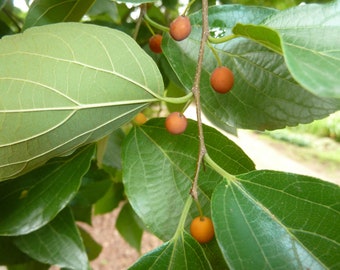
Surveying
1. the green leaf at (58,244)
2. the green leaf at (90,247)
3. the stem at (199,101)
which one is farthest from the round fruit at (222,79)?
Answer: the green leaf at (90,247)

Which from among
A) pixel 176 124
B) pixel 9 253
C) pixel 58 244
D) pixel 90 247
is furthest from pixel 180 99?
pixel 90 247

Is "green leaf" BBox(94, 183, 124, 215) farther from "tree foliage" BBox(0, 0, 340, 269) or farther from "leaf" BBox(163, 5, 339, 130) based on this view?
"leaf" BBox(163, 5, 339, 130)

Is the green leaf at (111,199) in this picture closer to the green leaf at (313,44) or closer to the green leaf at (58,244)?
the green leaf at (58,244)

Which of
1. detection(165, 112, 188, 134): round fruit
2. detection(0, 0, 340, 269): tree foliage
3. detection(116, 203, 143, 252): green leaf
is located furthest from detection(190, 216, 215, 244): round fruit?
detection(116, 203, 143, 252): green leaf

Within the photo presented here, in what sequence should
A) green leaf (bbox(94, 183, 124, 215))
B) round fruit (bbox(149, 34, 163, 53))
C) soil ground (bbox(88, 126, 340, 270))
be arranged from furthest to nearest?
soil ground (bbox(88, 126, 340, 270))
green leaf (bbox(94, 183, 124, 215))
round fruit (bbox(149, 34, 163, 53))

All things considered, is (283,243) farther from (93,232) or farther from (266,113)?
(93,232)

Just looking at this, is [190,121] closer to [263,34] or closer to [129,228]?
[263,34]
